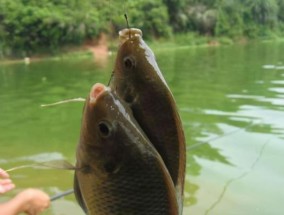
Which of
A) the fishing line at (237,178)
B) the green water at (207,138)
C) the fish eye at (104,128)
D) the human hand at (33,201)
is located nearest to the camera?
the fish eye at (104,128)

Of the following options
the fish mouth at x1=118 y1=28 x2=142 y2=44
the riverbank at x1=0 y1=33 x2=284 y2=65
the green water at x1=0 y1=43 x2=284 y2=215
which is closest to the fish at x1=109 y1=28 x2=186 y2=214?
the fish mouth at x1=118 y1=28 x2=142 y2=44

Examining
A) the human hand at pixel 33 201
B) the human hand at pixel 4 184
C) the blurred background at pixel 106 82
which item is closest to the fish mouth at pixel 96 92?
the blurred background at pixel 106 82

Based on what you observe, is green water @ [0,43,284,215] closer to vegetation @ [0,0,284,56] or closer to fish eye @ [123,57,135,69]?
fish eye @ [123,57,135,69]

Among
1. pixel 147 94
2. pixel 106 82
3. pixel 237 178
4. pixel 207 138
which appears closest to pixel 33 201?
pixel 147 94

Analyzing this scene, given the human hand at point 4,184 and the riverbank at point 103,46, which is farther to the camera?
the riverbank at point 103,46

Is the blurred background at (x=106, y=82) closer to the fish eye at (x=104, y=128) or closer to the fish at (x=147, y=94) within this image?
the fish at (x=147, y=94)

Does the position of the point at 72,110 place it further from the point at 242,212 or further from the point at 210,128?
the point at 242,212

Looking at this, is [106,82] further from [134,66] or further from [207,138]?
[134,66]
